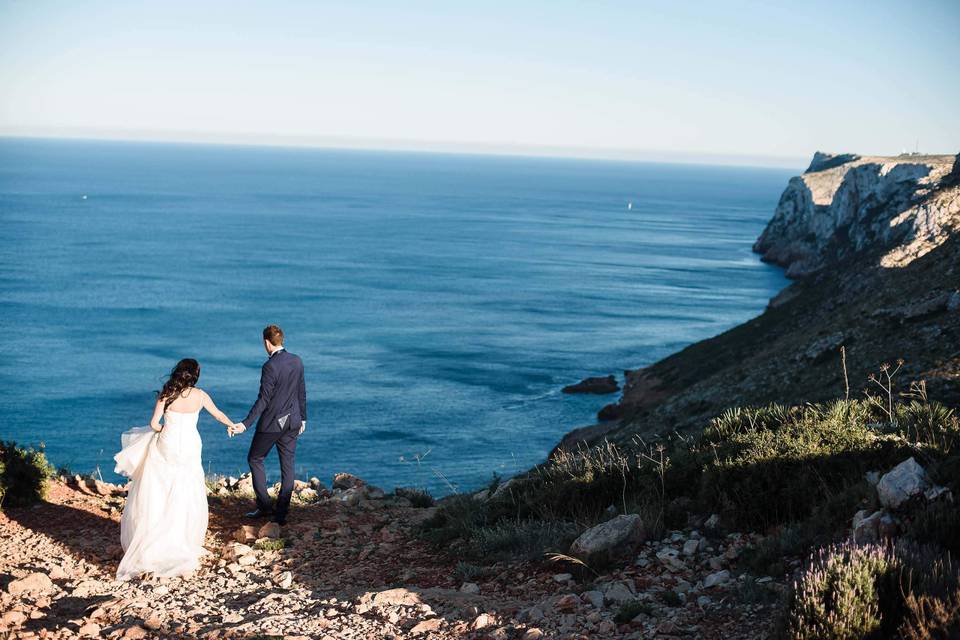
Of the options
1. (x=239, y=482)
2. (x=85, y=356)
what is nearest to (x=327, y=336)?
(x=85, y=356)

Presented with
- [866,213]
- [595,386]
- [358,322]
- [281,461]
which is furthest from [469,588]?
[866,213]

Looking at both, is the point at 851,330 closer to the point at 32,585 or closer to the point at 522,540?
the point at 522,540

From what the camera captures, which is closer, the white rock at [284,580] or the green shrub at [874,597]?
the green shrub at [874,597]

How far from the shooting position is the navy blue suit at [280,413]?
963 cm

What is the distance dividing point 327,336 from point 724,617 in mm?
67323

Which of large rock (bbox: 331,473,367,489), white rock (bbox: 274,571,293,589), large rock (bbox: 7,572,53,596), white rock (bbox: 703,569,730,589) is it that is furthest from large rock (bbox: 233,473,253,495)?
white rock (bbox: 703,569,730,589)

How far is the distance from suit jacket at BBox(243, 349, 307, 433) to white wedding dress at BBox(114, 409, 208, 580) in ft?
3.09

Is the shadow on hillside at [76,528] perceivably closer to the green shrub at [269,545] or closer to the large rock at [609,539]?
the green shrub at [269,545]

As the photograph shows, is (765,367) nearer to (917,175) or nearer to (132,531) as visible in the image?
(132,531)

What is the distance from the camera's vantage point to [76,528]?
32.3 feet

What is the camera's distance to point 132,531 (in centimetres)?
855

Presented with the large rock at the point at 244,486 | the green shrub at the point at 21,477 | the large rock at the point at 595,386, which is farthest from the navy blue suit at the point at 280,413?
the large rock at the point at 595,386

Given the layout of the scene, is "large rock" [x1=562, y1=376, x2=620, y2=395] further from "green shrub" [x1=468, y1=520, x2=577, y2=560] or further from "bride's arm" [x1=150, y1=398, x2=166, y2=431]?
"bride's arm" [x1=150, y1=398, x2=166, y2=431]

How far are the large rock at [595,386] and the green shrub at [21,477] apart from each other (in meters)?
49.6
